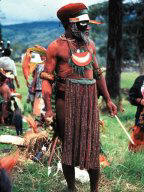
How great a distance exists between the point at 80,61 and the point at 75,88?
0.94 feet

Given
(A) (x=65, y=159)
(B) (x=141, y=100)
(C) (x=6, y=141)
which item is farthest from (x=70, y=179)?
(C) (x=6, y=141)

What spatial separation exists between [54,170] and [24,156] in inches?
37.3

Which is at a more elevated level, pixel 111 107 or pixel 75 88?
pixel 75 88

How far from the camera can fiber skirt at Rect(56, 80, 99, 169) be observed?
531 centimetres

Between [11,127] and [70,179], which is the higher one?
[70,179]

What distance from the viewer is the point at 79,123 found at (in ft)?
17.5

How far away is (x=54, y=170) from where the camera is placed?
6684 mm

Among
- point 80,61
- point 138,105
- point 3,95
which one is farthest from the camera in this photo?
point 3,95

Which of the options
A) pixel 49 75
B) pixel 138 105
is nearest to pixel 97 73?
pixel 49 75

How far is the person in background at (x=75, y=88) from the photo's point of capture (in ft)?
17.4

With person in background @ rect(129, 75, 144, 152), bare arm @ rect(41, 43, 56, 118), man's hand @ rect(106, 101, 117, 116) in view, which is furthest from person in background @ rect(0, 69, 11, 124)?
bare arm @ rect(41, 43, 56, 118)

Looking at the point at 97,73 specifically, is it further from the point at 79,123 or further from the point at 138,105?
the point at 138,105

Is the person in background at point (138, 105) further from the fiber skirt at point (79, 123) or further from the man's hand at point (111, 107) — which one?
the fiber skirt at point (79, 123)

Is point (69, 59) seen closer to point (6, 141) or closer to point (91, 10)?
point (6, 141)
